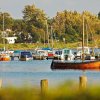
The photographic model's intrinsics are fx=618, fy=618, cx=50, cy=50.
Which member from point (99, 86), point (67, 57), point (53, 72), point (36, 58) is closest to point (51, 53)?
point (36, 58)

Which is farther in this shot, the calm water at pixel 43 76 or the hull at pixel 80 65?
the hull at pixel 80 65

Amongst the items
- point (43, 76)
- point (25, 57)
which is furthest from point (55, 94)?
point (25, 57)

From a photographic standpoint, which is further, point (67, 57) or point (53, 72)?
point (67, 57)

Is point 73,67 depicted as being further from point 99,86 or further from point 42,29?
point 42,29

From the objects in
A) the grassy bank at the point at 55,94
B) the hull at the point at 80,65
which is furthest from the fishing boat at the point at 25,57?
the grassy bank at the point at 55,94

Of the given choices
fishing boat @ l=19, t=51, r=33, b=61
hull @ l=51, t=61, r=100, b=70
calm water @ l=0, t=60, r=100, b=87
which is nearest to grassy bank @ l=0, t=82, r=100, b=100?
calm water @ l=0, t=60, r=100, b=87

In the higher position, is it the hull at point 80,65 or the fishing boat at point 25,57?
the fishing boat at point 25,57

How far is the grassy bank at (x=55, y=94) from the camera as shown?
1216cm

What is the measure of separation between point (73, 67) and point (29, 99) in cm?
6029

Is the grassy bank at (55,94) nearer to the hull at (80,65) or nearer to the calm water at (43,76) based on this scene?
the calm water at (43,76)

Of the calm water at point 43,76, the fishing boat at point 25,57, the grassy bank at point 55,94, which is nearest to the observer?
the grassy bank at point 55,94

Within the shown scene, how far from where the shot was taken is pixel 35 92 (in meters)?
12.7

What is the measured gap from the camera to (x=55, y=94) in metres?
12.3

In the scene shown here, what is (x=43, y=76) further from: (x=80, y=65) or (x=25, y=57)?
(x=25, y=57)
